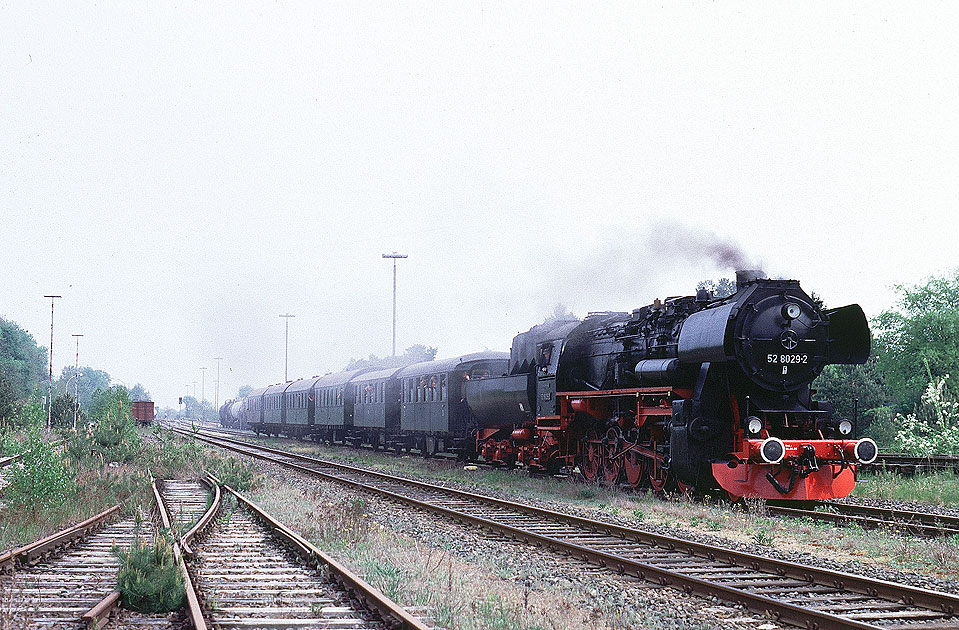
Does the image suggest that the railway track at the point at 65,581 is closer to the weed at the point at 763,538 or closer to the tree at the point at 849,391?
the weed at the point at 763,538

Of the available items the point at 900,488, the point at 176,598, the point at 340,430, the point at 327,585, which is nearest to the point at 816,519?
the point at 900,488

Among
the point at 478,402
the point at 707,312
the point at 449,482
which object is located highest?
the point at 707,312

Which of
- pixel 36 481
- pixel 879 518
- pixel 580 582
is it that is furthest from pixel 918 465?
pixel 36 481

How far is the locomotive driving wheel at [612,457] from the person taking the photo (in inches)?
639

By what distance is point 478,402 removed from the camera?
22.8 metres

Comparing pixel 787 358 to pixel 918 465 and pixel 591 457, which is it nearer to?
pixel 591 457

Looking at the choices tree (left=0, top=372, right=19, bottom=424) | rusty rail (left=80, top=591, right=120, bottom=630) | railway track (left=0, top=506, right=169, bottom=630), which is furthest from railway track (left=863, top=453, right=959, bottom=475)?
tree (left=0, top=372, right=19, bottom=424)

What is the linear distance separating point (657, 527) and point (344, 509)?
4.65m

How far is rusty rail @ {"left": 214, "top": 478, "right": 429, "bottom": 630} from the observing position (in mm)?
5957

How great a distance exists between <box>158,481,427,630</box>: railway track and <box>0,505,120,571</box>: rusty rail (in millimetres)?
1023

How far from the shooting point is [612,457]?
1639cm

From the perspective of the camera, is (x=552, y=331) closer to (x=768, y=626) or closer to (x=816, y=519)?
(x=816, y=519)

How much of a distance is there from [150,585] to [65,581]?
66.3 inches

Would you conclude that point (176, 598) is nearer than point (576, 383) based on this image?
Yes
